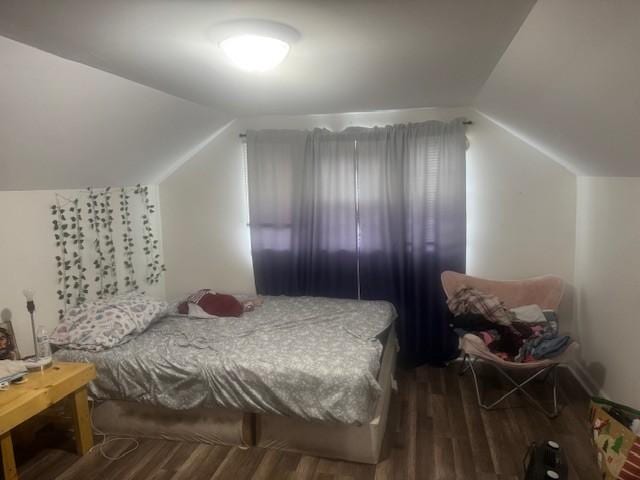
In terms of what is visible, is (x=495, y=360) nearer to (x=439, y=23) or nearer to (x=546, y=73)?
(x=546, y=73)

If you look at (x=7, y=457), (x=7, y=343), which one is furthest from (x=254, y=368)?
(x=7, y=343)

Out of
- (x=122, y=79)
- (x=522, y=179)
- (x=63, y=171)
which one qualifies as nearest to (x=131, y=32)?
(x=122, y=79)

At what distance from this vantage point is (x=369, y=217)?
382 cm

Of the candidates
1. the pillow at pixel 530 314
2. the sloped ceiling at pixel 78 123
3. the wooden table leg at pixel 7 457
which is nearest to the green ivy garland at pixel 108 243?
the sloped ceiling at pixel 78 123

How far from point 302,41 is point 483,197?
7.33 feet

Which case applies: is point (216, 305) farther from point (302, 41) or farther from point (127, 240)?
point (302, 41)

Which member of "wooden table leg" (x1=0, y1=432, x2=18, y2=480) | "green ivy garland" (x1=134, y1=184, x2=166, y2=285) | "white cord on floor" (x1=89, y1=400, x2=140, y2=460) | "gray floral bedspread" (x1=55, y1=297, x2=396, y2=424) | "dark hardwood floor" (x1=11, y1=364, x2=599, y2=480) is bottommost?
"dark hardwood floor" (x1=11, y1=364, x2=599, y2=480)

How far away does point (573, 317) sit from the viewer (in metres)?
3.62

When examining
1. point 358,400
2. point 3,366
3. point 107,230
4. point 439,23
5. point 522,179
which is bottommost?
point 358,400

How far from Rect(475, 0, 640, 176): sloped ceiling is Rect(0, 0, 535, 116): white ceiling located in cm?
12

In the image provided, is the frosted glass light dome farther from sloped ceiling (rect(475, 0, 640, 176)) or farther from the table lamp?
the table lamp

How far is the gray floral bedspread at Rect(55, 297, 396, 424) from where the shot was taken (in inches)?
95.9

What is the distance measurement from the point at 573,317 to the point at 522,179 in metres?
1.17

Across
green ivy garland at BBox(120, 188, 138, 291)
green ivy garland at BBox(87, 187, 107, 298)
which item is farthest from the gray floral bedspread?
green ivy garland at BBox(120, 188, 138, 291)
